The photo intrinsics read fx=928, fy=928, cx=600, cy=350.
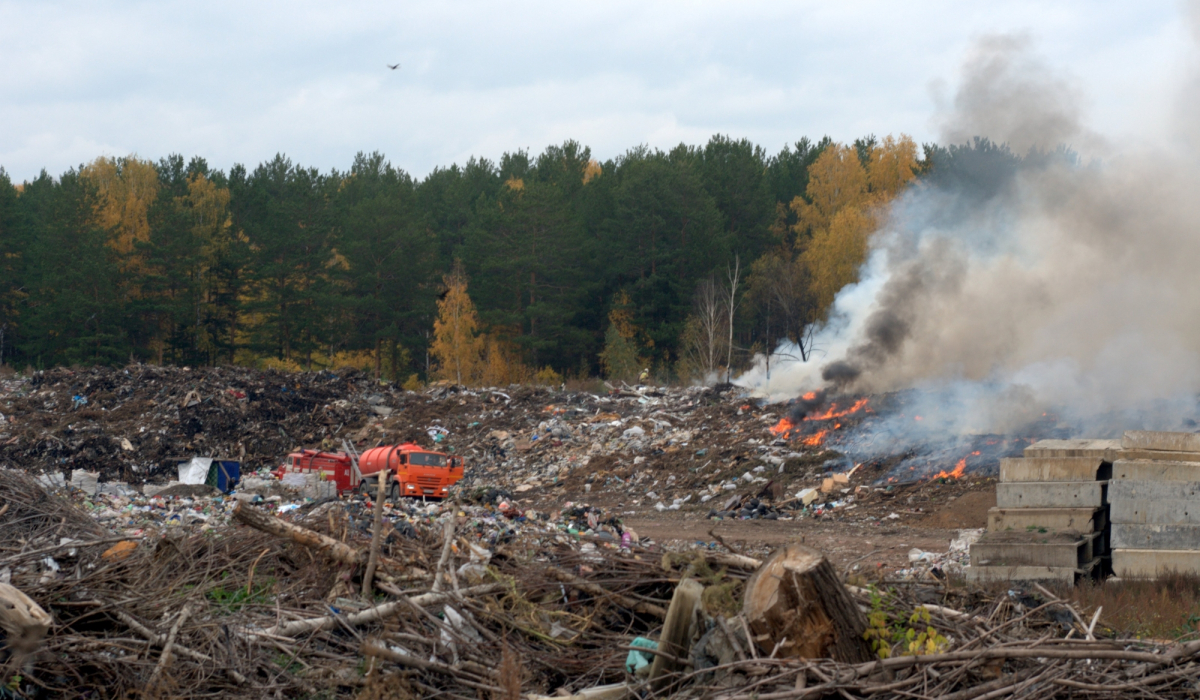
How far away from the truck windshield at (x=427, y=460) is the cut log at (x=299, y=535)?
1126cm

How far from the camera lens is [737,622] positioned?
15.3 ft

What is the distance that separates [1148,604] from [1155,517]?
1.47 metres

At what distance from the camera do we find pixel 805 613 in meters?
4.59

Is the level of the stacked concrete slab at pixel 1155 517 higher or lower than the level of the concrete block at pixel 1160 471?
lower

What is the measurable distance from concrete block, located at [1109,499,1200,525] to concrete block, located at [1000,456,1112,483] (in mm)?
394

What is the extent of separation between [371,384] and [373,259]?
39.6 ft

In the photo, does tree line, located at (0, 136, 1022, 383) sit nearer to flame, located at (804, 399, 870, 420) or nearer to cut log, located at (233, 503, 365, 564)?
flame, located at (804, 399, 870, 420)

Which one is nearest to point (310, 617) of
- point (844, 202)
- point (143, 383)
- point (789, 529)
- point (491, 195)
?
point (789, 529)

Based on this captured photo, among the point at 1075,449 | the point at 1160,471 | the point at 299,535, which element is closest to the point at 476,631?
the point at 299,535

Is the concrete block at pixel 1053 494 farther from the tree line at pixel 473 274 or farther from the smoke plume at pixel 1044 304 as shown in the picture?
the tree line at pixel 473 274

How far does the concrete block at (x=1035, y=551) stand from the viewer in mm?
8516

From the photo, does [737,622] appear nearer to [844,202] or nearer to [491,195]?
[844,202]

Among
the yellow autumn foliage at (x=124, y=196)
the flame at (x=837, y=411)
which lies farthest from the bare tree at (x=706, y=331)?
the yellow autumn foliage at (x=124, y=196)

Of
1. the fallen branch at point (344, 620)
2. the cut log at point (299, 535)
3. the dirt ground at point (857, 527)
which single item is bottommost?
the dirt ground at point (857, 527)
